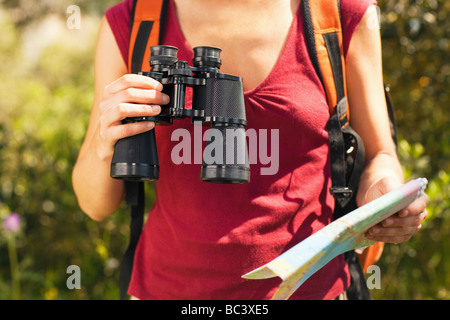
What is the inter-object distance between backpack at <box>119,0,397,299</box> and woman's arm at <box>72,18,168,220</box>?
0.09 metres

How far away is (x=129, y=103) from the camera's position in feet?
4.39

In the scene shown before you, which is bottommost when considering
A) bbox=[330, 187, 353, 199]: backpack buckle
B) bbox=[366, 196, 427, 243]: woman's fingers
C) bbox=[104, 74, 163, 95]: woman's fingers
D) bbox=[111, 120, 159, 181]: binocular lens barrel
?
bbox=[366, 196, 427, 243]: woman's fingers

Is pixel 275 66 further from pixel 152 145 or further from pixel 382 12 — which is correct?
pixel 382 12

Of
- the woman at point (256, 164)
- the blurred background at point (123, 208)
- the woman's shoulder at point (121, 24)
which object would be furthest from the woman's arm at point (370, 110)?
the blurred background at point (123, 208)

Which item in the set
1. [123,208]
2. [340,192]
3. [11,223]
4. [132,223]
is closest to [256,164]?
[340,192]

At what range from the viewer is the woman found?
142 centimetres

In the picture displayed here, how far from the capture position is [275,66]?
1460mm

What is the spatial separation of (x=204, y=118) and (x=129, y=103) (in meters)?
0.19

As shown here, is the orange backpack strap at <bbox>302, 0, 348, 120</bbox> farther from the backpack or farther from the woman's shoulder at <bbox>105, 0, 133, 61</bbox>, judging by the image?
the woman's shoulder at <bbox>105, 0, 133, 61</bbox>

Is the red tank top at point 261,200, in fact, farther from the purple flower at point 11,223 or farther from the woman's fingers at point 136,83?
the purple flower at point 11,223

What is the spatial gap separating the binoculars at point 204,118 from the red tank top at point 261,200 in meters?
0.10

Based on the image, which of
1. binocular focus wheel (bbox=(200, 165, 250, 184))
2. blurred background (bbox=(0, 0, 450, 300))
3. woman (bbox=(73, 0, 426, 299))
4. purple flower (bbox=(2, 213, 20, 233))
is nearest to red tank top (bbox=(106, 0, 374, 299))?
woman (bbox=(73, 0, 426, 299))

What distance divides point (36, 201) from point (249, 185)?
242 centimetres

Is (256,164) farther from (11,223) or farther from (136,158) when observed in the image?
(11,223)
